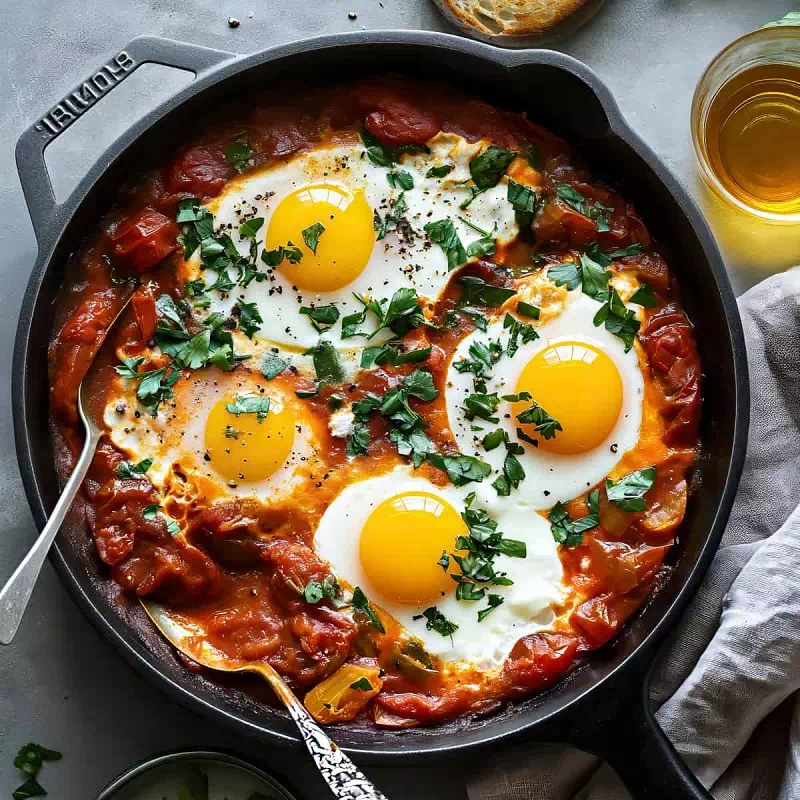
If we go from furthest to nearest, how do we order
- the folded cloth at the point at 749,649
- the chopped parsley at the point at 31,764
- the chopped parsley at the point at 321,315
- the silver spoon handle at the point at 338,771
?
the chopped parsley at the point at 31,764
the chopped parsley at the point at 321,315
the folded cloth at the point at 749,649
the silver spoon handle at the point at 338,771

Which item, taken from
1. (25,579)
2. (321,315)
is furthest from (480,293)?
(25,579)

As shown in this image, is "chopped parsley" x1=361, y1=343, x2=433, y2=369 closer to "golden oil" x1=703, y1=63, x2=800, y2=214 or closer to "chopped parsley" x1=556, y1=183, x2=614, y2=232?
"chopped parsley" x1=556, y1=183, x2=614, y2=232

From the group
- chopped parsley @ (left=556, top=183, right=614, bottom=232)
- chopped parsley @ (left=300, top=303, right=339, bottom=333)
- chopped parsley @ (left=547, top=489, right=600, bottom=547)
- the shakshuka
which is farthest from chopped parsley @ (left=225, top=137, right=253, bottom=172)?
chopped parsley @ (left=547, top=489, right=600, bottom=547)

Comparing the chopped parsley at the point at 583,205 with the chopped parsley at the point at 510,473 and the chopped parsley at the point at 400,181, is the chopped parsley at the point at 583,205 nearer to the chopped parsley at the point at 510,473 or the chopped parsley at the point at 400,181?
the chopped parsley at the point at 400,181

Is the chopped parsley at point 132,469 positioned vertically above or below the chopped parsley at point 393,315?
below

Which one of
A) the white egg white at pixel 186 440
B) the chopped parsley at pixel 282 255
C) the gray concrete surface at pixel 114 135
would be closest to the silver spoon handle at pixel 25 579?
the white egg white at pixel 186 440

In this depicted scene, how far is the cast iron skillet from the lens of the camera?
3500 millimetres

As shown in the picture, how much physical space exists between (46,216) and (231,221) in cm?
73

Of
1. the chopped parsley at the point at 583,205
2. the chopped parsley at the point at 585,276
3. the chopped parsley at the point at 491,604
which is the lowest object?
the chopped parsley at the point at 491,604

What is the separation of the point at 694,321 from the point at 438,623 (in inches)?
65.7

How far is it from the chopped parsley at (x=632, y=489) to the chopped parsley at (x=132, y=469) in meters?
1.88

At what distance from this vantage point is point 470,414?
3.88 m

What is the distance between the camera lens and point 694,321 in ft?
13.1

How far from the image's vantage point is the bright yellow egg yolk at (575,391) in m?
3.74
